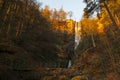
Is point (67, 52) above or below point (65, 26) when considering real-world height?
below

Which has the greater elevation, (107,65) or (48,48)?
(48,48)

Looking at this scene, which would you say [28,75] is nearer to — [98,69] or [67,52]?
A: [98,69]

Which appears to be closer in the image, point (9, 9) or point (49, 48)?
point (9, 9)

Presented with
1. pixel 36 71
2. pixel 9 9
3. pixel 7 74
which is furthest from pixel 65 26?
pixel 7 74

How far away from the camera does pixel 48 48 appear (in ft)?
132

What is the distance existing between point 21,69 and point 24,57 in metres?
3.15

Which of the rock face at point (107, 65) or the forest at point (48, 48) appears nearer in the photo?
the rock face at point (107, 65)

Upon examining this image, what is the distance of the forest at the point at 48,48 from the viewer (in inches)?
863

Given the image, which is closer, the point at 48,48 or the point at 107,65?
the point at 107,65

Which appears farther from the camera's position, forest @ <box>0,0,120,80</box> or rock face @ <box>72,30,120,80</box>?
forest @ <box>0,0,120,80</box>

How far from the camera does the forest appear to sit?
21.9m

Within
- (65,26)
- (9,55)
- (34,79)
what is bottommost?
(34,79)

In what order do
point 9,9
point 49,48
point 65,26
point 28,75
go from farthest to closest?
point 65,26
point 49,48
point 9,9
point 28,75

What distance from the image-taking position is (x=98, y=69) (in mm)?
23453
